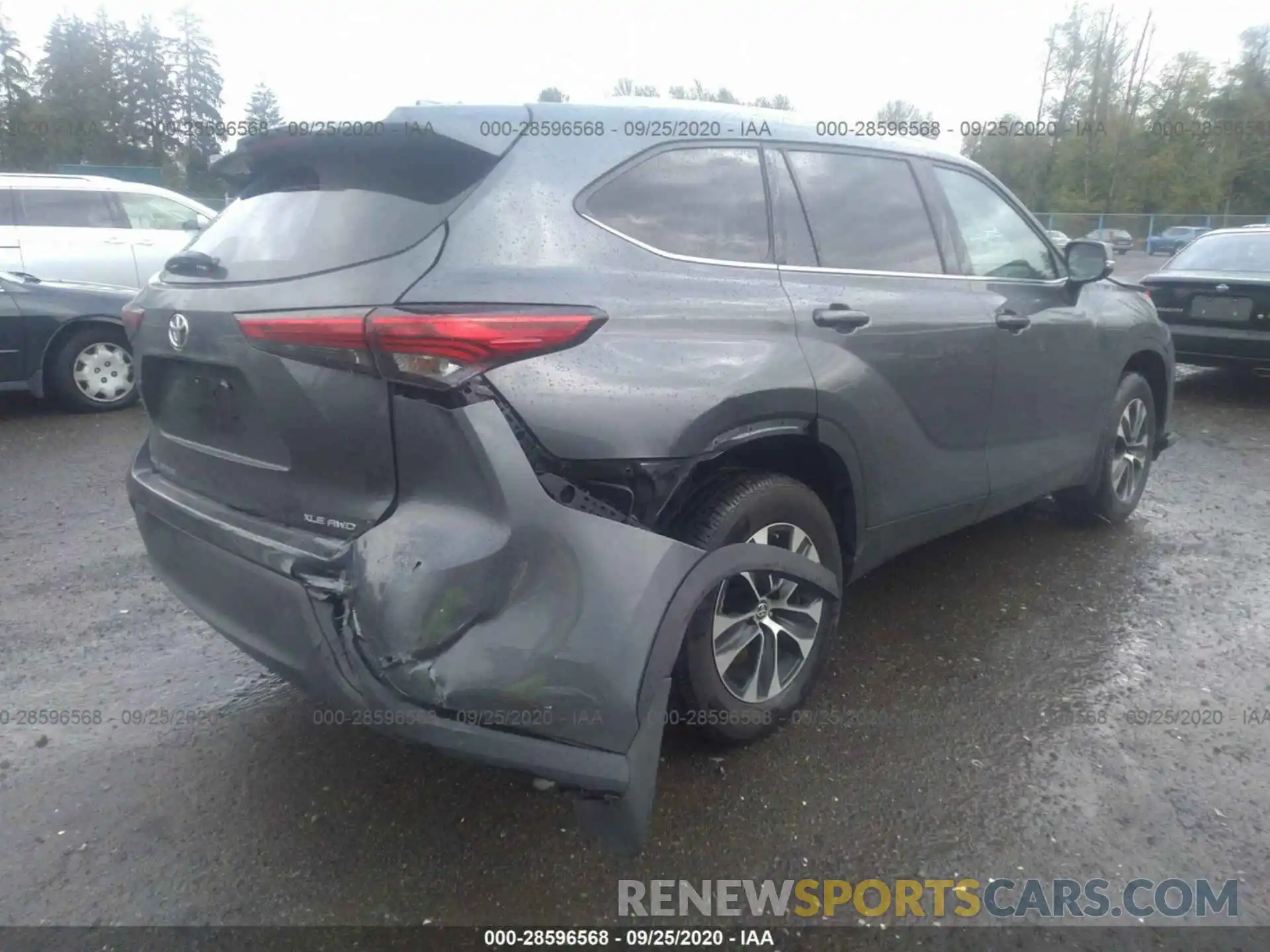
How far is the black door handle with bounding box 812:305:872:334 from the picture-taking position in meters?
2.88

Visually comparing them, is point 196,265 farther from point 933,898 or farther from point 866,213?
point 933,898

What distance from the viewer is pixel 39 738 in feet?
9.95

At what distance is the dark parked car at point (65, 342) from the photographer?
23.2 feet

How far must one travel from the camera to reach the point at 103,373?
7.55m

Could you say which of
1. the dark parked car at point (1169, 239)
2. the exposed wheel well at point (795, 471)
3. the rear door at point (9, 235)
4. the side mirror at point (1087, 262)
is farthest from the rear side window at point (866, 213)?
the dark parked car at point (1169, 239)

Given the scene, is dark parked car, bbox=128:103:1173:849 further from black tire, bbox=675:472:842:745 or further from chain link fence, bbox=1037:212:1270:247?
chain link fence, bbox=1037:212:1270:247

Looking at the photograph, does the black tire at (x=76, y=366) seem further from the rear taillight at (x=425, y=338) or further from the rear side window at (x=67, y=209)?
the rear taillight at (x=425, y=338)

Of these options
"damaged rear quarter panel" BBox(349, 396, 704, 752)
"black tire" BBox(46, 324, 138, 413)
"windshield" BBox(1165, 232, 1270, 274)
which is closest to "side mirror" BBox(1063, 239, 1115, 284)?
"damaged rear quarter panel" BBox(349, 396, 704, 752)

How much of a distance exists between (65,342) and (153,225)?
3265 mm

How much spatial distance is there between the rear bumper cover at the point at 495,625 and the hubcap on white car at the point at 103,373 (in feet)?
20.8

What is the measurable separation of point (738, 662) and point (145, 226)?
962 centimetres

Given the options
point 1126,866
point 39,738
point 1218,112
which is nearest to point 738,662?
point 1126,866

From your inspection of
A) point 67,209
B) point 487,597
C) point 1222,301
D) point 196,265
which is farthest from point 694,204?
point 67,209

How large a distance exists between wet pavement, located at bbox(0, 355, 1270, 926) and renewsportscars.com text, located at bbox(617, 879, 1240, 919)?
4 cm
